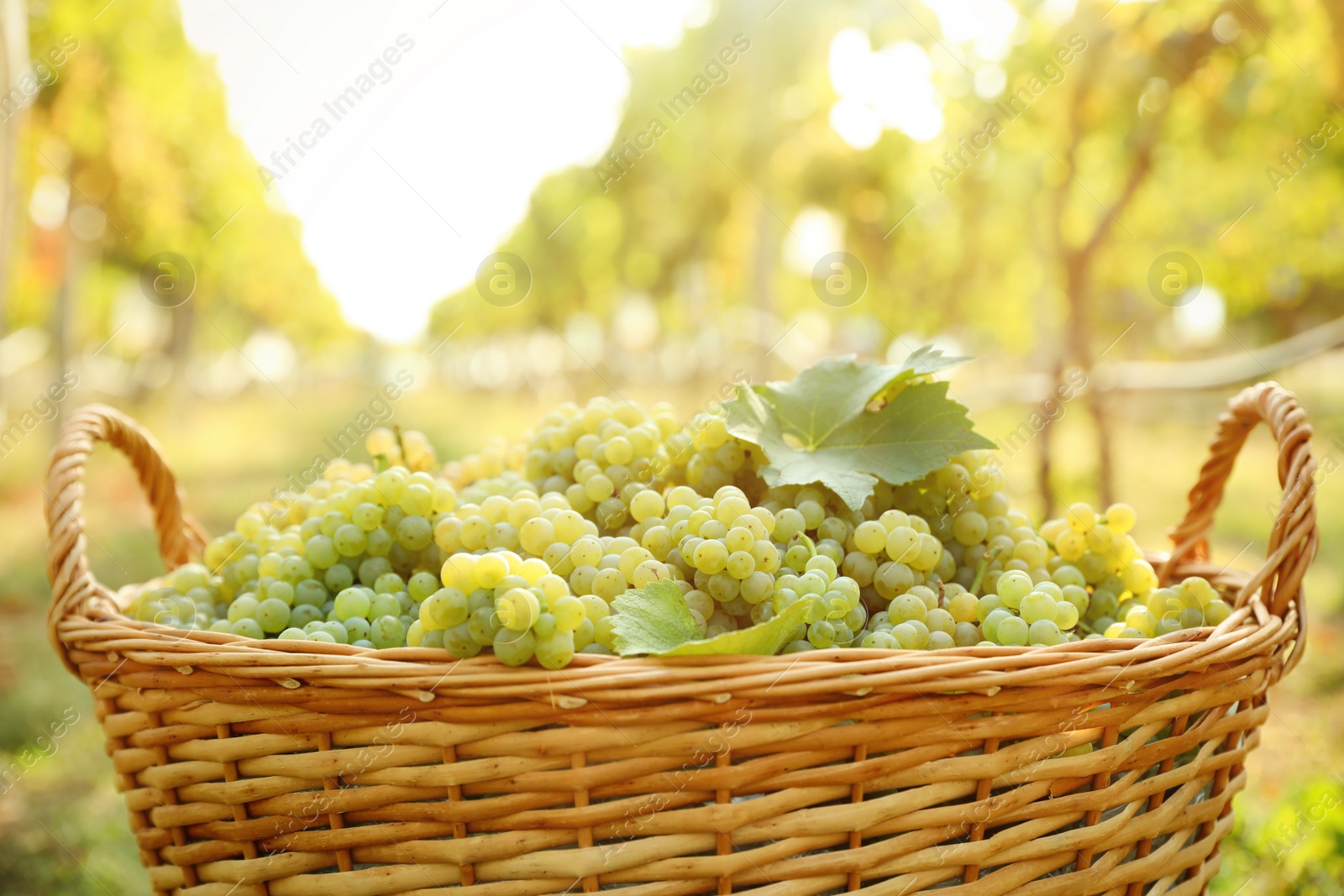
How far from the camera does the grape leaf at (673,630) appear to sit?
0.76m

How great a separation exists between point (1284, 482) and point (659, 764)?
76cm

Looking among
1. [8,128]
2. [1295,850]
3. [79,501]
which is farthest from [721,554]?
[8,128]

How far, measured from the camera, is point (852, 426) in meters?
1.11

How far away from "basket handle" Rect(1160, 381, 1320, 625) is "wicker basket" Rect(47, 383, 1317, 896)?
21 mm

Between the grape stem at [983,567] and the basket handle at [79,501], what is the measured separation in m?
1.05

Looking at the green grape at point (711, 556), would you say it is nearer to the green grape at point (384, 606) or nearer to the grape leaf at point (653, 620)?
the grape leaf at point (653, 620)

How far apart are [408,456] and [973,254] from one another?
10807mm

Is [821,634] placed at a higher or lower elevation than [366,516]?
lower

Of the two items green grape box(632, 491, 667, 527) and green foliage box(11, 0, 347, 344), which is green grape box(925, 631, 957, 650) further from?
green foliage box(11, 0, 347, 344)

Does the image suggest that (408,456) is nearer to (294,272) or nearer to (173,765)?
(173,765)

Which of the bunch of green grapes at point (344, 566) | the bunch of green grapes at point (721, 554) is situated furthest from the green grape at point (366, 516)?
the bunch of green grapes at point (721, 554)

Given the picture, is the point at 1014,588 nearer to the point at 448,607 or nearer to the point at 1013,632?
the point at 1013,632
